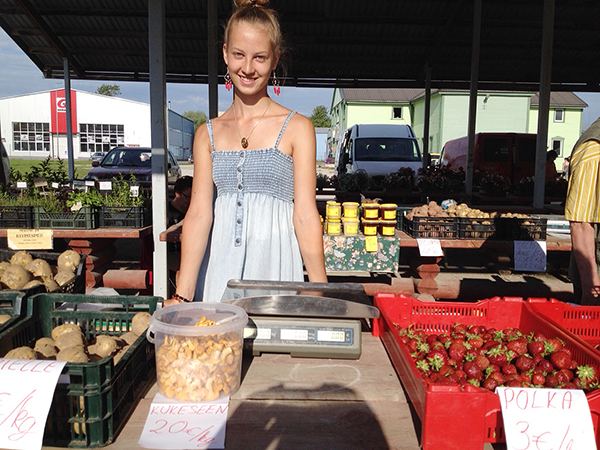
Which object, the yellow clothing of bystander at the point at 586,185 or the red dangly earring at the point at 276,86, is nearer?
the red dangly earring at the point at 276,86

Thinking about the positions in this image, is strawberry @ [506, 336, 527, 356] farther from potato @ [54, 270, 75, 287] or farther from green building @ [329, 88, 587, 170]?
green building @ [329, 88, 587, 170]

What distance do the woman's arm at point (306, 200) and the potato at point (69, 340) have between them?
0.81m

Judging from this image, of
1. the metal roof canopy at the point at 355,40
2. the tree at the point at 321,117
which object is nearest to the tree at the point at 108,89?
the tree at the point at 321,117

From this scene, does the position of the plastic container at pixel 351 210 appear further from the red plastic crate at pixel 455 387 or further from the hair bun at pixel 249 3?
the hair bun at pixel 249 3

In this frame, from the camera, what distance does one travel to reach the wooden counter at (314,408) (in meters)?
1.19

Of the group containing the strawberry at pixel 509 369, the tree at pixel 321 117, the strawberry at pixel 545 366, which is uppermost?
the tree at pixel 321 117

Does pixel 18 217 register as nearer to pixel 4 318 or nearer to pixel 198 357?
pixel 4 318

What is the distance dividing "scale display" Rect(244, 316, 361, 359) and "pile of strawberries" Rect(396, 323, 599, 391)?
0.34 metres

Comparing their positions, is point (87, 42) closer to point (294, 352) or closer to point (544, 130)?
point (544, 130)

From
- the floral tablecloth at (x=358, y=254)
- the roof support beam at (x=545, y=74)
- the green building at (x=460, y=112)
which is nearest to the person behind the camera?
the floral tablecloth at (x=358, y=254)

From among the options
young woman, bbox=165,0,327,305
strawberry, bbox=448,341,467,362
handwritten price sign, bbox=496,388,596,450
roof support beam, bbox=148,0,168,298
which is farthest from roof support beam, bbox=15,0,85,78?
handwritten price sign, bbox=496,388,596,450

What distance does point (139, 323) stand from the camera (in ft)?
5.55

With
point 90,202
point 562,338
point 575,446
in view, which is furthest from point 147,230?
point 575,446

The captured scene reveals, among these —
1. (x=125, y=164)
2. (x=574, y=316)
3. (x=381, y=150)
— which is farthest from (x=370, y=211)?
(x=125, y=164)
